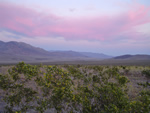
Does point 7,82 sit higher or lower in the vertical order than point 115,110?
higher

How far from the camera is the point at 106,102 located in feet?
13.8

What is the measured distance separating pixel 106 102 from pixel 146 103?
4.19ft

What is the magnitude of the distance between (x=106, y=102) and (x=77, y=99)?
1101 millimetres

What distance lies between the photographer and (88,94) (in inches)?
164

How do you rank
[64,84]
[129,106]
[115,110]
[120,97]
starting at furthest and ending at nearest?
[64,84] < [120,97] < [129,106] < [115,110]

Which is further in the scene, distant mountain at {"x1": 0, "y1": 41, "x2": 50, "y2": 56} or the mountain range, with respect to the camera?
distant mountain at {"x1": 0, "y1": 41, "x2": 50, "y2": 56}

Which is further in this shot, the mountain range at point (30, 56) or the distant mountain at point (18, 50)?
the distant mountain at point (18, 50)

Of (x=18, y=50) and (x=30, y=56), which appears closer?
(x=30, y=56)

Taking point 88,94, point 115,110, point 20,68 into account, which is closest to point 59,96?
point 88,94

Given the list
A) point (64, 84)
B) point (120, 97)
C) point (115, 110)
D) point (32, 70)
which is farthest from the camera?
point (32, 70)

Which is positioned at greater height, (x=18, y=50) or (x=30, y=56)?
(x=18, y=50)

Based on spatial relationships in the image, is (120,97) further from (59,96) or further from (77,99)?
(59,96)

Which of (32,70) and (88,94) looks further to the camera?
(32,70)

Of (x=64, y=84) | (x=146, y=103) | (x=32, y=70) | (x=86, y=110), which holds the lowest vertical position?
(x=86, y=110)
